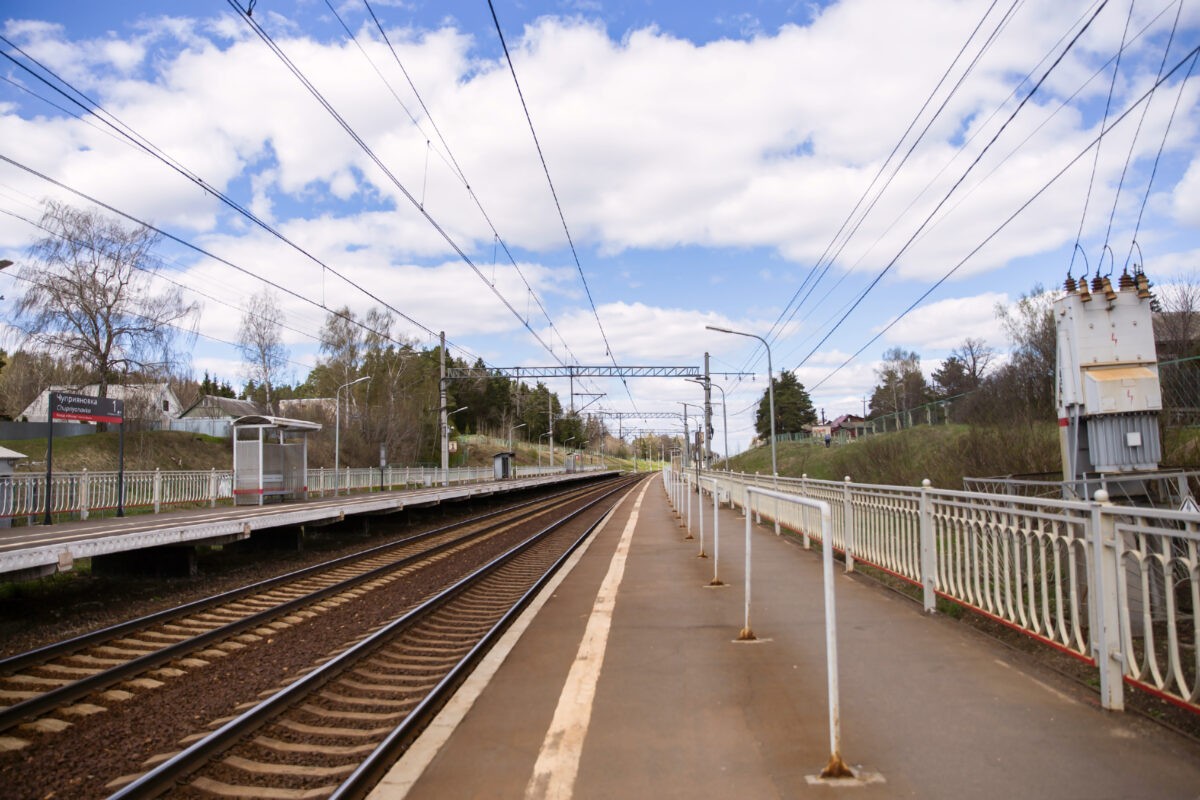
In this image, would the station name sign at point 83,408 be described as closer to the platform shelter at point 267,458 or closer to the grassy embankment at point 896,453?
the platform shelter at point 267,458

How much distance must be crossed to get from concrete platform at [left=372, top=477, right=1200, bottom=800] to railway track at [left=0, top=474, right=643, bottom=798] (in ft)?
3.63

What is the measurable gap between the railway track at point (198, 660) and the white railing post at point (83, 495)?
11.2 metres

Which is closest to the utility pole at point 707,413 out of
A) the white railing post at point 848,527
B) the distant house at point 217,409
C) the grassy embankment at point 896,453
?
the grassy embankment at point 896,453

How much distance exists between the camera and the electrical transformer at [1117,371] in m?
8.62

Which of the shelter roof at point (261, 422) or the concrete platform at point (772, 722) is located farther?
the shelter roof at point (261, 422)

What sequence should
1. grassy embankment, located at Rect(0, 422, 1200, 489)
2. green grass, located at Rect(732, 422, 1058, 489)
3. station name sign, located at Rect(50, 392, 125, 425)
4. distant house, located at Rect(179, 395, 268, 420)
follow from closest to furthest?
grassy embankment, located at Rect(0, 422, 1200, 489), green grass, located at Rect(732, 422, 1058, 489), station name sign, located at Rect(50, 392, 125, 425), distant house, located at Rect(179, 395, 268, 420)

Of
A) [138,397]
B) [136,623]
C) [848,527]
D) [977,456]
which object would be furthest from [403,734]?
[138,397]

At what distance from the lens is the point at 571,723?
171 inches

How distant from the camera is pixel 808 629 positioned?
6.54 m

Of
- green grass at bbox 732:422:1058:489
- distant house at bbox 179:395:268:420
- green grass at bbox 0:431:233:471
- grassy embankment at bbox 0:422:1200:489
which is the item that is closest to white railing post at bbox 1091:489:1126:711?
grassy embankment at bbox 0:422:1200:489

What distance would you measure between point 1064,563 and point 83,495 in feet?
70.8

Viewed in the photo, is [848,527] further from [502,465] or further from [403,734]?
[502,465]

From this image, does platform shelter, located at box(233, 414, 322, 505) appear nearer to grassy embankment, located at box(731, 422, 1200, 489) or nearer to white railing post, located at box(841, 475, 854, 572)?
grassy embankment, located at box(731, 422, 1200, 489)

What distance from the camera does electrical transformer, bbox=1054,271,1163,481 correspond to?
8.62m
